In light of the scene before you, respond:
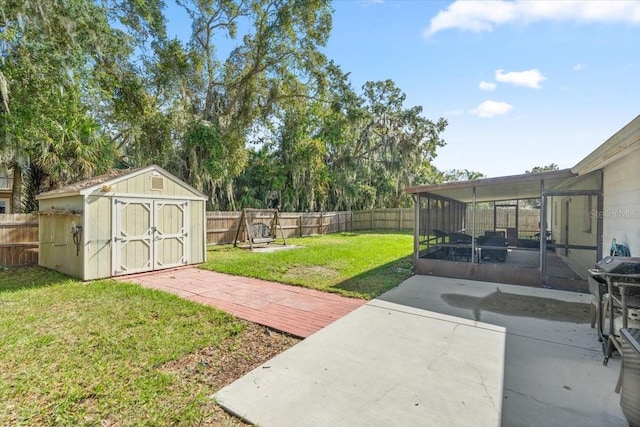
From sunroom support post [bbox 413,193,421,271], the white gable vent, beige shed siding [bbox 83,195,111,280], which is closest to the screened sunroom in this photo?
sunroom support post [bbox 413,193,421,271]

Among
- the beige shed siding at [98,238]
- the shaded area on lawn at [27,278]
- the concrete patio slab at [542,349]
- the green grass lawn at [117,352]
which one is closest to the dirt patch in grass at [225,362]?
the green grass lawn at [117,352]

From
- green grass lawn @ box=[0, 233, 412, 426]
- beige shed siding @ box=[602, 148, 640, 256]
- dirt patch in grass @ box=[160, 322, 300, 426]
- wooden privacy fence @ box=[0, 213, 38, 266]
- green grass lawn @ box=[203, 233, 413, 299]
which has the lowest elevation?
dirt patch in grass @ box=[160, 322, 300, 426]

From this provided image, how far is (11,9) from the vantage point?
709 cm

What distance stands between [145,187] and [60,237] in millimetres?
2154

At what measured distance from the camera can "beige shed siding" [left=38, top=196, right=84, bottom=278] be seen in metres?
6.34

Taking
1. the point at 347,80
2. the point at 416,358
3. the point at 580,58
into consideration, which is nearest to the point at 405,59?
the point at 347,80

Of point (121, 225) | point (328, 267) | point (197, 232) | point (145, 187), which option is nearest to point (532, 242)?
point (328, 267)

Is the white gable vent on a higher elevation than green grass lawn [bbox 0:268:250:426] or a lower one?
higher

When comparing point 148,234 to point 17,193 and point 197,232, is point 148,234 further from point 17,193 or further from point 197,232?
point 17,193

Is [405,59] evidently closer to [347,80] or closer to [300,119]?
[347,80]

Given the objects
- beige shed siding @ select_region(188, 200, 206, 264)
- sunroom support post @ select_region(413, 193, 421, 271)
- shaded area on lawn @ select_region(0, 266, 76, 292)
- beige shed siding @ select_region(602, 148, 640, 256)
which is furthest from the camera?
beige shed siding @ select_region(188, 200, 206, 264)

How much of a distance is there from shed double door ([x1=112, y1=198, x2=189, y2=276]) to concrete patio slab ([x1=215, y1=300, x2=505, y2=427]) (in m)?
5.15

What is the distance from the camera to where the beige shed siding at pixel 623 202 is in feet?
12.9

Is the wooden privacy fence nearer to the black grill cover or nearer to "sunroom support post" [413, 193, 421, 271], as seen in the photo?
"sunroom support post" [413, 193, 421, 271]
